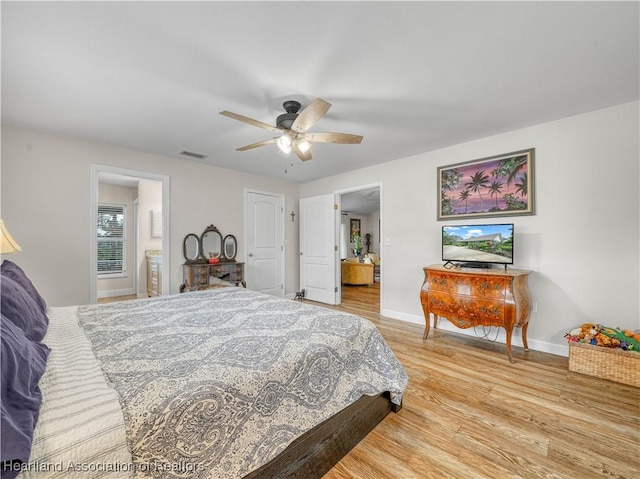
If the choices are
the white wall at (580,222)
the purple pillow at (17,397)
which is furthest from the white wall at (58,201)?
the white wall at (580,222)

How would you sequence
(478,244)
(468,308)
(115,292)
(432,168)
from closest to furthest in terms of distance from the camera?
(468,308) → (478,244) → (432,168) → (115,292)

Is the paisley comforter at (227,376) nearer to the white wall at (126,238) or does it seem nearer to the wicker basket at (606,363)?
the wicker basket at (606,363)

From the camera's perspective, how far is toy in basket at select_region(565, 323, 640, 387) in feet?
7.07

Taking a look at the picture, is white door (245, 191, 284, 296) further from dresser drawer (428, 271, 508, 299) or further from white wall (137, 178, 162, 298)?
dresser drawer (428, 271, 508, 299)

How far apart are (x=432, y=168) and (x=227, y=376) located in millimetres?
3491

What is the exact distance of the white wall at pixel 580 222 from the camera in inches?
94.9

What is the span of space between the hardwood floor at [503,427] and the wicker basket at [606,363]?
7 centimetres

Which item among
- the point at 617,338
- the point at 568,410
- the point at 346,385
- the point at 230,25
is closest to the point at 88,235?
the point at 230,25

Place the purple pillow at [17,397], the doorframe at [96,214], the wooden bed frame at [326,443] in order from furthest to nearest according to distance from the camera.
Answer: the doorframe at [96,214] → the wooden bed frame at [326,443] → the purple pillow at [17,397]

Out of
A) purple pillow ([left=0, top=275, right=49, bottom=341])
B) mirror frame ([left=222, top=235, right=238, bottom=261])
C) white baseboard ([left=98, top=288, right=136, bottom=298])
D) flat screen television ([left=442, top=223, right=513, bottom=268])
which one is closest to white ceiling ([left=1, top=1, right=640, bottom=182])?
flat screen television ([left=442, top=223, right=513, bottom=268])

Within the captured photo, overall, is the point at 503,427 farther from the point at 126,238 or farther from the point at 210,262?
the point at 126,238

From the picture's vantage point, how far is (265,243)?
494 cm

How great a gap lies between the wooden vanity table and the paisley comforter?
1.41 meters

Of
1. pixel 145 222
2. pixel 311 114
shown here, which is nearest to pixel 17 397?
pixel 311 114
